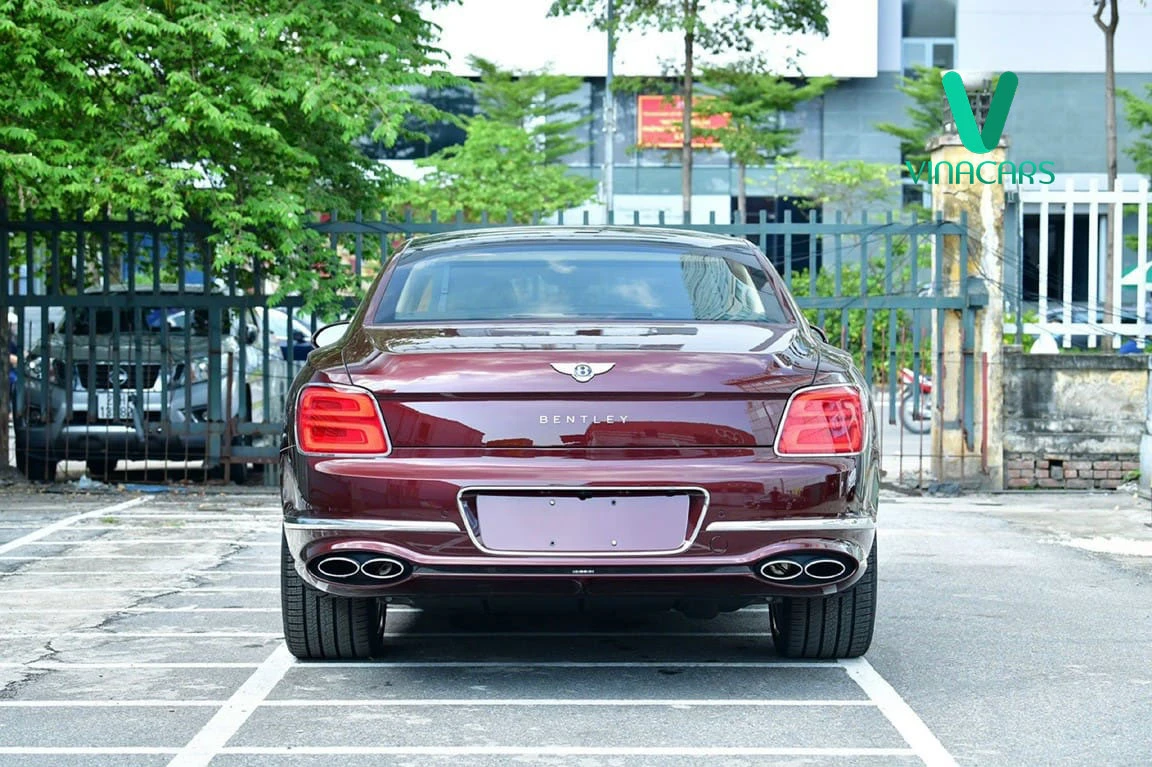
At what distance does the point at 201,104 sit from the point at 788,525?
7632 millimetres

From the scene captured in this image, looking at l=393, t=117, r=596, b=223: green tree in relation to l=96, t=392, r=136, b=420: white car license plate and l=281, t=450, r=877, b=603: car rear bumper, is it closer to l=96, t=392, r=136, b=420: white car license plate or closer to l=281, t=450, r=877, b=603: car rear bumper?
l=96, t=392, r=136, b=420: white car license plate

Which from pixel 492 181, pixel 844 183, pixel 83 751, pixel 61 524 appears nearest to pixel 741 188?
pixel 844 183

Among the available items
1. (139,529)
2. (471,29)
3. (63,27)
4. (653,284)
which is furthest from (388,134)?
(471,29)

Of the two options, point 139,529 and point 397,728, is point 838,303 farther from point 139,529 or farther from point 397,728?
point 397,728

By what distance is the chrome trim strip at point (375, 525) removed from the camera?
5.27m

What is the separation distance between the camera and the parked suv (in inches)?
511

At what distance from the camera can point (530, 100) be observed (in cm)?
4400

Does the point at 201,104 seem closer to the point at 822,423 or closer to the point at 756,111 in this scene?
the point at 822,423

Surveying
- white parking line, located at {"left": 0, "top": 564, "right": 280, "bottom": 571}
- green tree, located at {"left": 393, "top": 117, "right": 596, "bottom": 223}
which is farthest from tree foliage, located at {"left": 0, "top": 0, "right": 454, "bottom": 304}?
green tree, located at {"left": 393, "top": 117, "right": 596, "bottom": 223}

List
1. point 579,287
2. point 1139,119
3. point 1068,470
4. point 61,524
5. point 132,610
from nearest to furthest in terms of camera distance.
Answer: point 579,287 < point 132,610 < point 61,524 < point 1068,470 < point 1139,119

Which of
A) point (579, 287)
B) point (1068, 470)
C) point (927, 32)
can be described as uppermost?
point (927, 32)

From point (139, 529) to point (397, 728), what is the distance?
A: 584 centimetres

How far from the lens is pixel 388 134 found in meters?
12.2

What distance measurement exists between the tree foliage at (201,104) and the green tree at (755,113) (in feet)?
76.3
